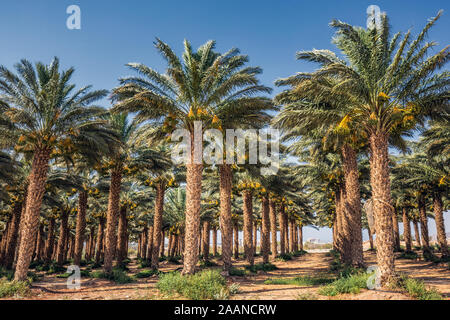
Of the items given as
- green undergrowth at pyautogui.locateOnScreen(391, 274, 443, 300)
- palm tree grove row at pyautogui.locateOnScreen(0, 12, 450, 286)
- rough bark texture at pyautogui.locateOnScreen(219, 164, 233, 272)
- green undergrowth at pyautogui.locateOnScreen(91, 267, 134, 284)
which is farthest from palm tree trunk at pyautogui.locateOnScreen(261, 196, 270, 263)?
green undergrowth at pyautogui.locateOnScreen(391, 274, 443, 300)

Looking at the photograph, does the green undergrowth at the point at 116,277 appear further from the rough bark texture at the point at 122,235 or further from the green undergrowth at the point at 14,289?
the rough bark texture at the point at 122,235

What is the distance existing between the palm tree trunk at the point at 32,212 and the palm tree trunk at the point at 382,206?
14410mm

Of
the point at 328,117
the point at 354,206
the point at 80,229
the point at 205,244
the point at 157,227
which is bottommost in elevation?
the point at 205,244

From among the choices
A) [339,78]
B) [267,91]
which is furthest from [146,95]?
[339,78]

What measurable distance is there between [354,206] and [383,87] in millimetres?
7159

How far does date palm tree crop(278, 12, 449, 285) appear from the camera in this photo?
1159 centimetres

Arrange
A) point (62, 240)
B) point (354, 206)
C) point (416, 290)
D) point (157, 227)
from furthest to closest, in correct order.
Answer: point (62, 240) → point (157, 227) → point (354, 206) → point (416, 290)

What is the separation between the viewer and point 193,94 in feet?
48.1

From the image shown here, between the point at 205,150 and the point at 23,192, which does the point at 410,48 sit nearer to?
the point at 205,150

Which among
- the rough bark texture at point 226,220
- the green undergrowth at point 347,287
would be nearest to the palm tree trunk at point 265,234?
the rough bark texture at point 226,220

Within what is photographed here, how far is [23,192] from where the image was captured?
23.4 metres

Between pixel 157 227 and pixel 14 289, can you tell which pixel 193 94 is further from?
pixel 157 227

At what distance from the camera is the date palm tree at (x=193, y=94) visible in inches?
548

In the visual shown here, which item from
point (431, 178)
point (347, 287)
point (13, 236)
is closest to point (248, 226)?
point (431, 178)
